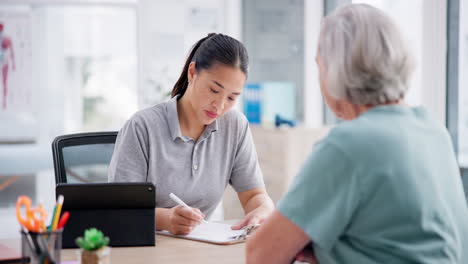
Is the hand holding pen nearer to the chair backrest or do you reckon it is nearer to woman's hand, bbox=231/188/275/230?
woman's hand, bbox=231/188/275/230

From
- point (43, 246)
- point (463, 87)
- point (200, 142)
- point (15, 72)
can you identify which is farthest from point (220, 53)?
point (15, 72)

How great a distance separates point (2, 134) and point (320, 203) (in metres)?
4.48

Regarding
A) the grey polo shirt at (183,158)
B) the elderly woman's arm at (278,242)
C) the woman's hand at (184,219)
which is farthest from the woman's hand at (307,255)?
the grey polo shirt at (183,158)

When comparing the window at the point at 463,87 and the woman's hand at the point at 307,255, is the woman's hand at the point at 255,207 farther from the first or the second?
the window at the point at 463,87

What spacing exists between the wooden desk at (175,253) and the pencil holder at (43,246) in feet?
0.90

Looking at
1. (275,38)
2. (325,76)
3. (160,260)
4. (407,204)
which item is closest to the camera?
(407,204)

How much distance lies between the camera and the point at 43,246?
47.1 inches

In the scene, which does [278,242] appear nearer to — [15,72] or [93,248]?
[93,248]

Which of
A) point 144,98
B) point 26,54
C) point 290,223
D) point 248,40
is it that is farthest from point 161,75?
point 290,223

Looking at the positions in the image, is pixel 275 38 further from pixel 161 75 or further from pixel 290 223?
pixel 290 223

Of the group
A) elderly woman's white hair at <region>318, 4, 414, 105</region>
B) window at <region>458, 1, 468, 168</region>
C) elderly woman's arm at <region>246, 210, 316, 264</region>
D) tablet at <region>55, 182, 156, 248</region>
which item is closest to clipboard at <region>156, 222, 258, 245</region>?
tablet at <region>55, 182, 156, 248</region>

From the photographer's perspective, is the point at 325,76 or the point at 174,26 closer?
the point at 325,76

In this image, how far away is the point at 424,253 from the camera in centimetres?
111

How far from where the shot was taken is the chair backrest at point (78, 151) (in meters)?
2.14
